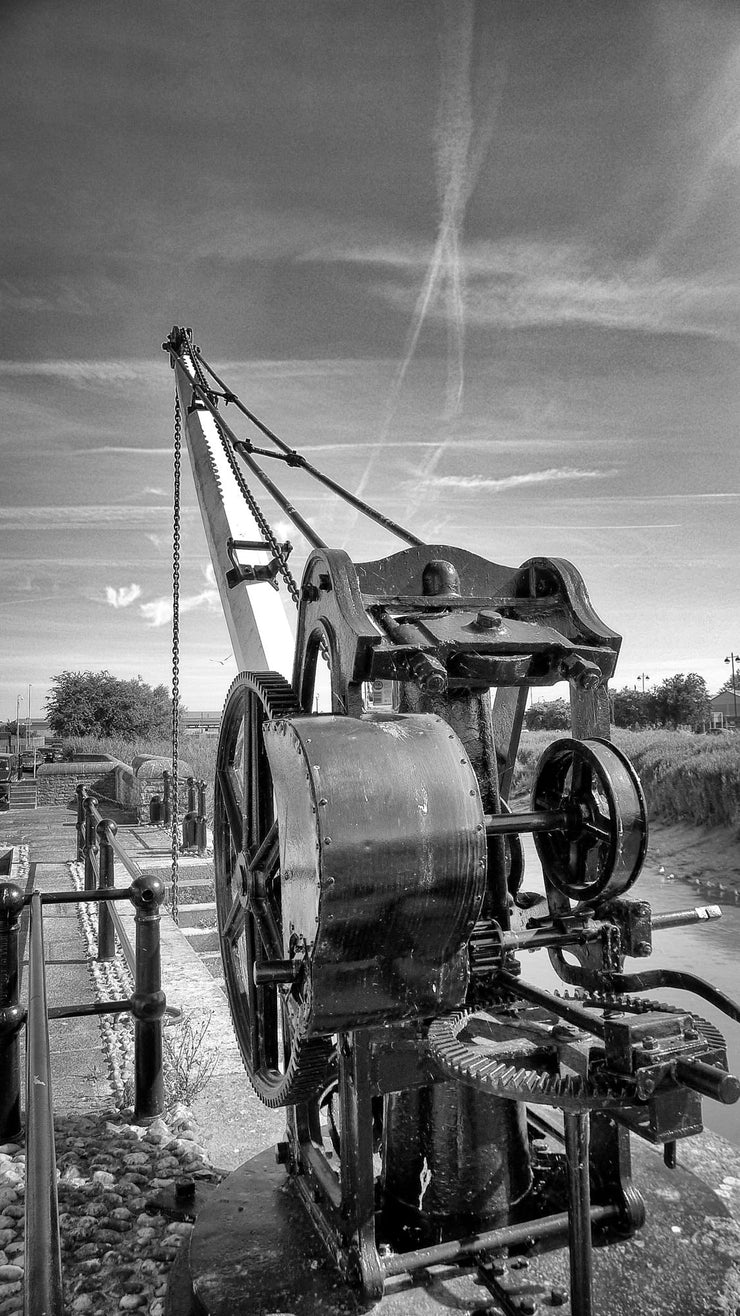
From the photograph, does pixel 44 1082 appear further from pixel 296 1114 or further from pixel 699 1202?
pixel 699 1202

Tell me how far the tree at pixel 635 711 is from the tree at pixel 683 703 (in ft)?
1.78

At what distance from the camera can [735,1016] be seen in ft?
6.81

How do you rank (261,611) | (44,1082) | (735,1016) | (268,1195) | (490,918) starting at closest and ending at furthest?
1. (44,1082)
2. (735,1016)
3. (490,918)
4. (268,1195)
5. (261,611)

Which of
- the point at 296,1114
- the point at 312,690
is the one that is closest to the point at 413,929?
the point at 312,690

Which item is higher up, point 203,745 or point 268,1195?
point 203,745

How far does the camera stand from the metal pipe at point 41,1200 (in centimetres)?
108

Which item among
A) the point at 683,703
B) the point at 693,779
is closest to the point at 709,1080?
the point at 693,779

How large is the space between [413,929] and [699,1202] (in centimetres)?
167

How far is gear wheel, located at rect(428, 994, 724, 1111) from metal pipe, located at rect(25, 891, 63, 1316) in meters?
0.79

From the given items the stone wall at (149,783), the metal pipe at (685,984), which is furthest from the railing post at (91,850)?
the stone wall at (149,783)

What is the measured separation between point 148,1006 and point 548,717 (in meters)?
43.1

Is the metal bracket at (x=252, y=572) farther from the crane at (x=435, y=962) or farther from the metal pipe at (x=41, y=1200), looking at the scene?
the metal pipe at (x=41, y=1200)

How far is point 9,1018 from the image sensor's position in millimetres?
3559

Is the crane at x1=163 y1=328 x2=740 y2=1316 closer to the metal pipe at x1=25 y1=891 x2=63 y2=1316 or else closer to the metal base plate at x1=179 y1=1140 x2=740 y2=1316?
the metal base plate at x1=179 y1=1140 x2=740 y2=1316
